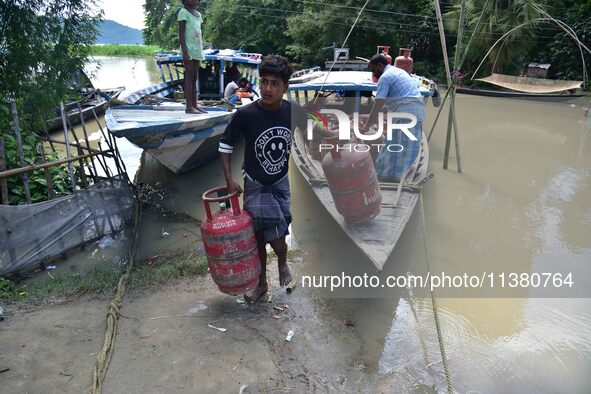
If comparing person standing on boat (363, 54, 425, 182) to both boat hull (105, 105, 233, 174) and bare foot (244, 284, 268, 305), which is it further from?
Result: boat hull (105, 105, 233, 174)

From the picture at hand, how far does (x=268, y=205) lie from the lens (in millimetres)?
2811

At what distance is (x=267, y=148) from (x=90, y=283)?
1.92 m

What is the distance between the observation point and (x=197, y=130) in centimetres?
548

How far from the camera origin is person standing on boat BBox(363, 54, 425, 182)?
14.6ft

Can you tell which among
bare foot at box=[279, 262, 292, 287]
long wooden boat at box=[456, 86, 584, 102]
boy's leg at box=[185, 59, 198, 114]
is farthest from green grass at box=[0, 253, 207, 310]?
long wooden boat at box=[456, 86, 584, 102]

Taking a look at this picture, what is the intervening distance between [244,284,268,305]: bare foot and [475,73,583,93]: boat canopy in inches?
438

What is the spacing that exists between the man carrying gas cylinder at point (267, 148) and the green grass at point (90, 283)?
100 centimetres

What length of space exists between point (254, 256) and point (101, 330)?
1141 millimetres

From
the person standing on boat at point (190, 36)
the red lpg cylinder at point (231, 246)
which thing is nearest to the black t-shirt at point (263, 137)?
the red lpg cylinder at point (231, 246)

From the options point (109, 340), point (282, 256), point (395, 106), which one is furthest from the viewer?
point (395, 106)

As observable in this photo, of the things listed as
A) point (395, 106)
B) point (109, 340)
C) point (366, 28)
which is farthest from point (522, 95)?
point (109, 340)

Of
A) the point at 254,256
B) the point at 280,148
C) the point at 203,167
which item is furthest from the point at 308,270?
the point at 203,167

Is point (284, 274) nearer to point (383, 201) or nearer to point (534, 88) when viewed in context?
point (383, 201)

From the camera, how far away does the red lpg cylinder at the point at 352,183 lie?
3.29 meters
